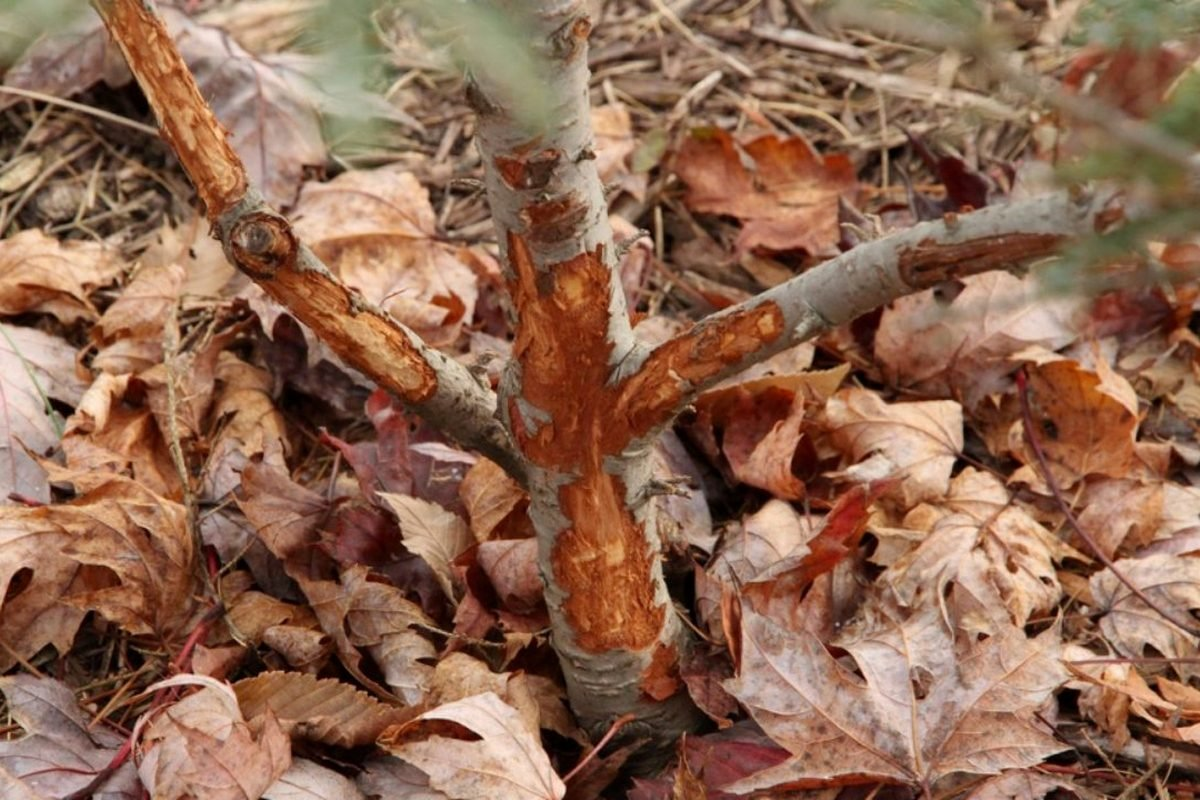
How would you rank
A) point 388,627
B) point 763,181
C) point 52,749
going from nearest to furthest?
point 52,749
point 388,627
point 763,181

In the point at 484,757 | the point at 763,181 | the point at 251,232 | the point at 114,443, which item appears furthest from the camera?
the point at 763,181

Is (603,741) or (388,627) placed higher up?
(388,627)

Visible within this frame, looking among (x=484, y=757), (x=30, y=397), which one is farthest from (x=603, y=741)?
(x=30, y=397)

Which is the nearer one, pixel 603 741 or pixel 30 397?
pixel 603 741

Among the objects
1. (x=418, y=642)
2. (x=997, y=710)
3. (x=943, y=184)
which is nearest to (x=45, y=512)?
(x=418, y=642)

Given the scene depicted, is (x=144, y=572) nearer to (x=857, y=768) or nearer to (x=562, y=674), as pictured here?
(x=562, y=674)

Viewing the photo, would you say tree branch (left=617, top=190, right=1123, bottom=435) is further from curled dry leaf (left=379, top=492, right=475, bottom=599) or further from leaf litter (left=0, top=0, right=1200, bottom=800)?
curled dry leaf (left=379, top=492, right=475, bottom=599)

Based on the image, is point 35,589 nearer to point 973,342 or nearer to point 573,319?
point 573,319
